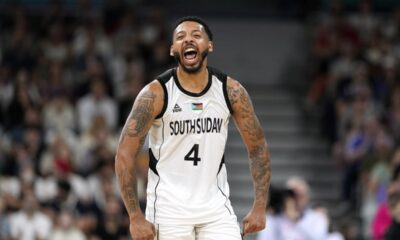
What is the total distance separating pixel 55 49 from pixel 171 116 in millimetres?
10191

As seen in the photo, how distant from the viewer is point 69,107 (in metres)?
16.2

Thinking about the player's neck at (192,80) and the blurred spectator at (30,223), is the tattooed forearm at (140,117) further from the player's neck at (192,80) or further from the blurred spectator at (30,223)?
the blurred spectator at (30,223)

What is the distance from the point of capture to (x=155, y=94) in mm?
7449

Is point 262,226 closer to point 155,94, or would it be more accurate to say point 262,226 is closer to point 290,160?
point 155,94

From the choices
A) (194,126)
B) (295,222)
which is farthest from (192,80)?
(295,222)

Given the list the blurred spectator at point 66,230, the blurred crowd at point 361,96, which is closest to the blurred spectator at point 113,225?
the blurred spectator at point 66,230

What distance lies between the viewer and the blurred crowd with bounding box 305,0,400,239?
14.7m

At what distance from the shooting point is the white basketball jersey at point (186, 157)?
7.48m

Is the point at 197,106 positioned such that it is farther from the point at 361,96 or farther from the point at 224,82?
the point at 361,96

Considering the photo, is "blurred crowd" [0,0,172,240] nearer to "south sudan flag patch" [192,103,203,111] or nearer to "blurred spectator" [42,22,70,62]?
A: "blurred spectator" [42,22,70,62]

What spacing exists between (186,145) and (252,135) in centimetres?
51

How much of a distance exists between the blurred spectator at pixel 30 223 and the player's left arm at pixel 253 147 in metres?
6.76

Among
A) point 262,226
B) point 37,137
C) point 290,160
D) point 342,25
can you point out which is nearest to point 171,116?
point 262,226

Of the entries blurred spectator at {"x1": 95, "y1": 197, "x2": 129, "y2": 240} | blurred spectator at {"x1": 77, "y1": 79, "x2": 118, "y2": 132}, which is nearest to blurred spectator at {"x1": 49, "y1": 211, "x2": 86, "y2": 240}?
blurred spectator at {"x1": 95, "y1": 197, "x2": 129, "y2": 240}
